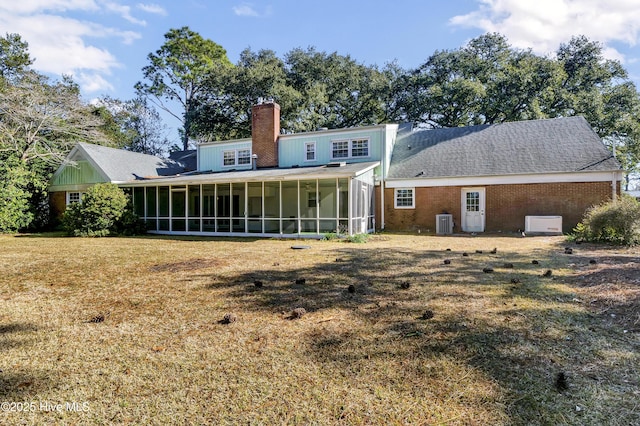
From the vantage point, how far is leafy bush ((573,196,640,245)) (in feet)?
31.6

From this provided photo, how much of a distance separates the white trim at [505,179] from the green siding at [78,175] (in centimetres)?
1624

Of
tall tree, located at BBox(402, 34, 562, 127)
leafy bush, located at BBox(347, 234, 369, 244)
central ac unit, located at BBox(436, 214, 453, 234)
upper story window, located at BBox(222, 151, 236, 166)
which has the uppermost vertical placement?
tall tree, located at BBox(402, 34, 562, 127)

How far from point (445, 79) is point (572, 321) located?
28741mm

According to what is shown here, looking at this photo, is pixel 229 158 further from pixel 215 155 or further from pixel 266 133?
pixel 266 133

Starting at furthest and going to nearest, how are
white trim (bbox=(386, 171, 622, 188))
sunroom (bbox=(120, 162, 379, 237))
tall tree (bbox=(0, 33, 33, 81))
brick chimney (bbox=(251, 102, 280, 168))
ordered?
1. tall tree (bbox=(0, 33, 33, 81))
2. brick chimney (bbox=(251, 102, 280, 168))
3. white trim (bbox=(386, 171, 622, 188))
4. sunroom (bbox=(120, 162, 379, 237))

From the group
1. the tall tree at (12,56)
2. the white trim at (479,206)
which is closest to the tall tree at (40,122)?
the tall tree at (12,56)

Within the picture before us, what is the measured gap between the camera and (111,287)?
5.71 m

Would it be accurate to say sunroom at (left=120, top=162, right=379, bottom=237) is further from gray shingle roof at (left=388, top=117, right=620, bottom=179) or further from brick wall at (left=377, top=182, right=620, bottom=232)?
gray shingle roof at (left=388, top=117, right=620, bottom=179)

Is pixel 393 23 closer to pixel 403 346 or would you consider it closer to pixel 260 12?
pixel 260 12

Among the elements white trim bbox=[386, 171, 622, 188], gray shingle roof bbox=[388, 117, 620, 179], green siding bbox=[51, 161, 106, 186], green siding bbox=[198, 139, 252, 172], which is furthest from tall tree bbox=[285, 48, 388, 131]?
green siding bbox=[51, 161, 106, 186]

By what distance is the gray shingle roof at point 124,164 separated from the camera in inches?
759

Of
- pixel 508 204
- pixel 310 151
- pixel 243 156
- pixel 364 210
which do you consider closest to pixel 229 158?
pixel 243 156

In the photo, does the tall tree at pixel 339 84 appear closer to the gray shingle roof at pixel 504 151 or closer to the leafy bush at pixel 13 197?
the gray shingle roof at pixel 504 151

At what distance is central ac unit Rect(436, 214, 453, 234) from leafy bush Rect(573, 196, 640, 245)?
513 centimetres
